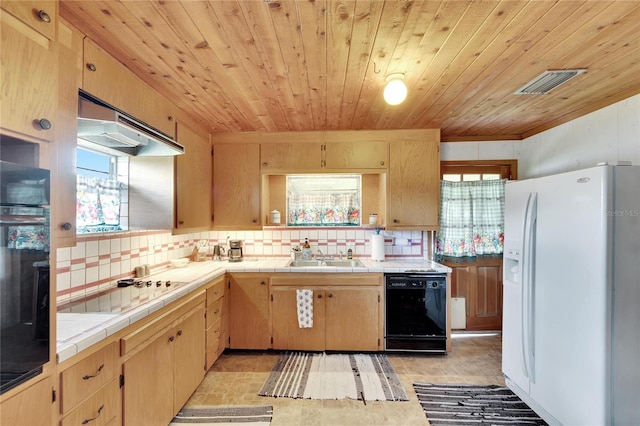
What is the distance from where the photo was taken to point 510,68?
174cm

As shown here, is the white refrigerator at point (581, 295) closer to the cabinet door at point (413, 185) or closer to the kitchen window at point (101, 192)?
the cabinet door at point (413, 185)

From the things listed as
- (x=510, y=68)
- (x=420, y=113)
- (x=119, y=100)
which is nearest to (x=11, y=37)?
(x=119, y=100)

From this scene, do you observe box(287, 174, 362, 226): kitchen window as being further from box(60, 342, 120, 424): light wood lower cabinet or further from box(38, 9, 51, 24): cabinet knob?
box(38, 9, 51, 24): cabinet knob

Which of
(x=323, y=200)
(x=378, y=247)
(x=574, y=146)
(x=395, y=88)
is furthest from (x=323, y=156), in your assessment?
(x=574, y=146)

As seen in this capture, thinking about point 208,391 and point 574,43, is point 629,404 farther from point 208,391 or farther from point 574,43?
point 208,391

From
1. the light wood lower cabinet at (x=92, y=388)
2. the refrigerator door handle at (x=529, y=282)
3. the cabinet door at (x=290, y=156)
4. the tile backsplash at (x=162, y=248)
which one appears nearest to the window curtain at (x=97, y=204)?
the tile backsplash at (x=162, y=248)

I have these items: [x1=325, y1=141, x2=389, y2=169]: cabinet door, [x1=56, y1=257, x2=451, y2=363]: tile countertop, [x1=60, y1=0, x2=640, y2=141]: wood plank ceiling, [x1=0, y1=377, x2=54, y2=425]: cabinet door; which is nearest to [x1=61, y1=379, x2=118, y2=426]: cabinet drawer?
[x1=0, y1=377, x2=54, y2=425]: cabinet door

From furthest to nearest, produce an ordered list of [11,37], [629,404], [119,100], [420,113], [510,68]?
[420,113] → [510,68] → [119,100] → [629,404] → [11,37]

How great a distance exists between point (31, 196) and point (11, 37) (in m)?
0.49

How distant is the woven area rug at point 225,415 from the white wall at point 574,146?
10.1 feet

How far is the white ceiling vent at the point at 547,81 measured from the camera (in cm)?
180

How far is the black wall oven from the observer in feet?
2.71

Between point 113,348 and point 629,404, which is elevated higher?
point 113,348

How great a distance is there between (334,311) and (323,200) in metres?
1.27
